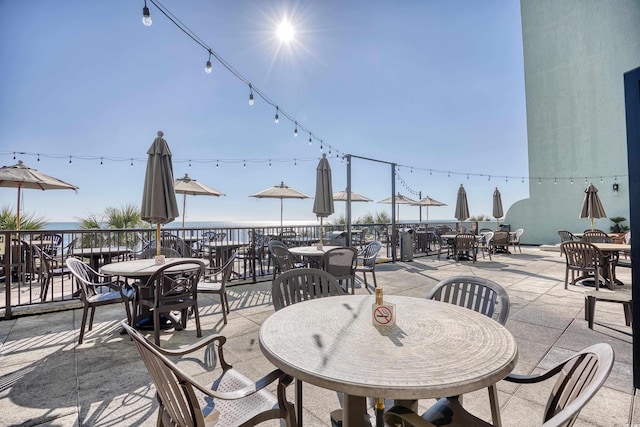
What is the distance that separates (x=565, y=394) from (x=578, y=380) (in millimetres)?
68

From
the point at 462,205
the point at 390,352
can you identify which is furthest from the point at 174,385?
the point at 462,205

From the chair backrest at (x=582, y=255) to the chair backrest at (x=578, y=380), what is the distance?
4.88 m

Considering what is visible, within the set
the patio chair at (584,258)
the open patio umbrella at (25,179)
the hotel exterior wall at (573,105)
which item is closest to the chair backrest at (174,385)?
the patio chair at (584,258)

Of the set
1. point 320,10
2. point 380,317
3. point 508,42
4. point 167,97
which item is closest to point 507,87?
point 508,42

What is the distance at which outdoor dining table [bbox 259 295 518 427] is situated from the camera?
91 cm

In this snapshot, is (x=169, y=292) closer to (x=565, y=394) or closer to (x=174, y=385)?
(x=174, y=385)

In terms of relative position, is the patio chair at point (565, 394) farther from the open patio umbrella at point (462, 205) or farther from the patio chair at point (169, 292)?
the open patio umbrella at point (462, 205)

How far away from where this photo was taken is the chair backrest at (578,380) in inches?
27.7

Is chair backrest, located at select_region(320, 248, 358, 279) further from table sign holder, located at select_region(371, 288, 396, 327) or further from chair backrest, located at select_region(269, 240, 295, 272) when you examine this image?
table sign holder, located at select_region(371, 288, 396, 327)

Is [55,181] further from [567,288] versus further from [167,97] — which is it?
[567,288]

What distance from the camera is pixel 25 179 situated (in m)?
5.01

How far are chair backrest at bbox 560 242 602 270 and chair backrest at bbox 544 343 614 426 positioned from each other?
488 centimetres

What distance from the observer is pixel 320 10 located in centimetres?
691

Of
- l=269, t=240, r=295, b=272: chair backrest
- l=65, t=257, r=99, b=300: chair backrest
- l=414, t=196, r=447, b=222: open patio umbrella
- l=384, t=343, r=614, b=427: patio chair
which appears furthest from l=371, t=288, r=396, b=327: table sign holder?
l=414, t=196, r=447, b=222: open patio umbrella
